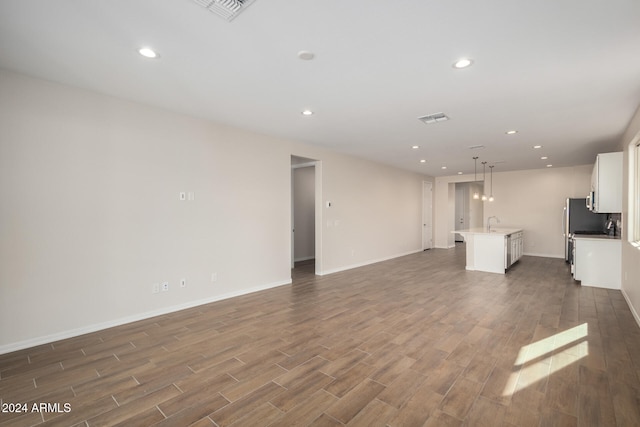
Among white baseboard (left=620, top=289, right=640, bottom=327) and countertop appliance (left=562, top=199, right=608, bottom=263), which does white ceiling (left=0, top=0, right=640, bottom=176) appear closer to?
white baseboard (left=620, top=289, right=640, bottom=327)

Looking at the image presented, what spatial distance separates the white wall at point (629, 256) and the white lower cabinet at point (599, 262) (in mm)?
340

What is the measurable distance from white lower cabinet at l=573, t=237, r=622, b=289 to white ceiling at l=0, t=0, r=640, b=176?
2.17 metres

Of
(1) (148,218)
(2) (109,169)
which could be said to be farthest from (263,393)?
(2) (109,169)

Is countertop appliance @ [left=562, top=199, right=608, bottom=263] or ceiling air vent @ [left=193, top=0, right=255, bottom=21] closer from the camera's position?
ceiling air vent @ [left=193, top=0, right=255, bottom=21]

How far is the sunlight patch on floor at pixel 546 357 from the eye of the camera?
2398 mm

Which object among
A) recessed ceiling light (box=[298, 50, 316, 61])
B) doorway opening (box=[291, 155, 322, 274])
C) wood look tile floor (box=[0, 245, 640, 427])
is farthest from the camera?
doorway opening (box=[291, 155, 322, 274])

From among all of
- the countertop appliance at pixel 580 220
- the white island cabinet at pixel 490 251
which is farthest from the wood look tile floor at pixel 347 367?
the countertop appliance at pixel 580 220

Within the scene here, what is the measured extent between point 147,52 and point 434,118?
11.7 feet

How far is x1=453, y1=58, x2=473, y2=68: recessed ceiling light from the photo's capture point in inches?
103

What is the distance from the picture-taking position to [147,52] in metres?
2.52

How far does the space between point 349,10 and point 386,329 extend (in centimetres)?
316

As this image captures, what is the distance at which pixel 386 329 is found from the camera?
3449 mm

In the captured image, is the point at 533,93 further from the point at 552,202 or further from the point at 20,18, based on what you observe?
the point at 552,202

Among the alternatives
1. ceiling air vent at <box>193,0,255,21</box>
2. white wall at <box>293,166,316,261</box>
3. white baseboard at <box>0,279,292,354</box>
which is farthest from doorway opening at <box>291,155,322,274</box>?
ceiling air vent at <box>193,0,255,21</box>
